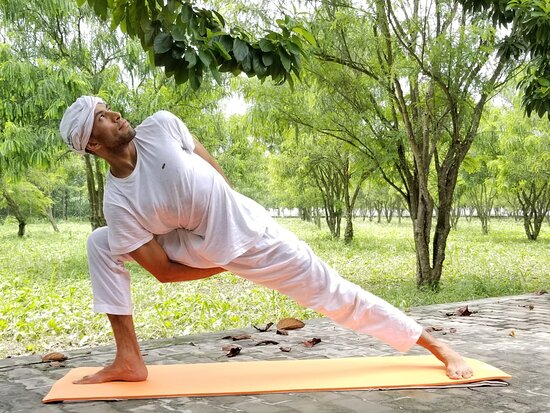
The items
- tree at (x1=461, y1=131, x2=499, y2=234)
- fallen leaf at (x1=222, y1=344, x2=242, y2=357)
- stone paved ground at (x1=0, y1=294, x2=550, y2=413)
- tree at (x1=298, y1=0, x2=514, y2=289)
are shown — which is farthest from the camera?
tree at (x1=461, y1=131, x2=499, y2=234)

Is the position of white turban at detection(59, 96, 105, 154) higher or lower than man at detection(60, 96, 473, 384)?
higher

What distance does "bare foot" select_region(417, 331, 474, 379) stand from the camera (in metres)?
3.43

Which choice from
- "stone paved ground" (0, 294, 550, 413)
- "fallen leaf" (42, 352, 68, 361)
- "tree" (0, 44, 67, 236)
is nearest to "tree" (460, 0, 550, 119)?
"stone paved ground" (0, 294, 550, 413)

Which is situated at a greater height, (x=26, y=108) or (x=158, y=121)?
(x=26, y=108)

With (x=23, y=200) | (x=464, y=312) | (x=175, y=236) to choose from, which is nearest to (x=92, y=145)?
(x=175, y=236)

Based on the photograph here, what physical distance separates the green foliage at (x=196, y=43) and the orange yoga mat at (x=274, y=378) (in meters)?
1.57

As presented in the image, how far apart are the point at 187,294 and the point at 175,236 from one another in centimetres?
543

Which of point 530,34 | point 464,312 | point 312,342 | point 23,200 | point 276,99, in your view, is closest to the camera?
point 312,342

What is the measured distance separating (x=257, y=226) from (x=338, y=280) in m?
0.52

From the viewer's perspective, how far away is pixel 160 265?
3354mm

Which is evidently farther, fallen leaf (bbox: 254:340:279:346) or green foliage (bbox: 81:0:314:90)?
fallen leaf (bbox: 254:340:279:346)

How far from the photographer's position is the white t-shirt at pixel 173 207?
10.6ft

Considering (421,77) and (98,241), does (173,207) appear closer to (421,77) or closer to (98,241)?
(98,241)

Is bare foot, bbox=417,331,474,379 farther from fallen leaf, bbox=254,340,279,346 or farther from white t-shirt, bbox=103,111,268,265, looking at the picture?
fallen leaf, bbox=254,340,279,346
